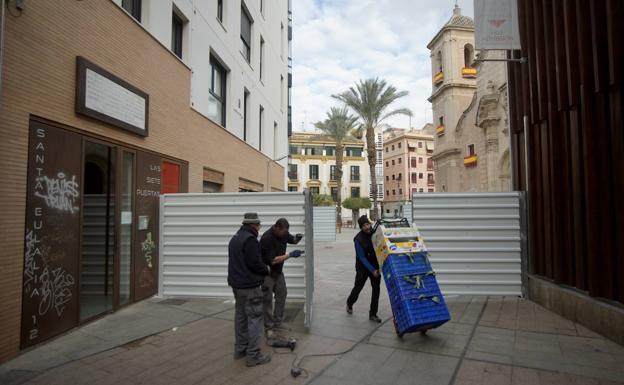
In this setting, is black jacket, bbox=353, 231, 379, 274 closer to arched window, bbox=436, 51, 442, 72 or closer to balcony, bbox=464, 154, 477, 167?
balcony, bbox=464, 154, 477, 167

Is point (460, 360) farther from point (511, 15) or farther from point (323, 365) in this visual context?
point (511, 15)

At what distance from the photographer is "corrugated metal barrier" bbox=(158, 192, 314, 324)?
7320 millimetres

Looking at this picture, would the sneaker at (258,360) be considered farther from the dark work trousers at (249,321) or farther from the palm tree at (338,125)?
the palm tree at (338,125)

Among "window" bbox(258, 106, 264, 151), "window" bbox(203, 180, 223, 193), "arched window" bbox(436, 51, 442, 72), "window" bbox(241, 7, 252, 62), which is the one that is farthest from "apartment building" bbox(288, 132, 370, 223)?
"window" bbox(203, 180, 223, 193)

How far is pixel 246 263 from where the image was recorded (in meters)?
4.65

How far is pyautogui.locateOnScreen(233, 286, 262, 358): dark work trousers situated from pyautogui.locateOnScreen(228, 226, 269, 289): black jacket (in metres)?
0.11

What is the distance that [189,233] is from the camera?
25.1 ft

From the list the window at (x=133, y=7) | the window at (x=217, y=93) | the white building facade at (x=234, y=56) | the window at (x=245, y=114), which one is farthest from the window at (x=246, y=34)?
the window at (x=133, y=7)

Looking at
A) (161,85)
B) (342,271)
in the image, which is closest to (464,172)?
(342,271)

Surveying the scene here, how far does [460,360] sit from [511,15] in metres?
7.21

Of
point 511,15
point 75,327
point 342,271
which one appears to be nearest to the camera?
point 75,327

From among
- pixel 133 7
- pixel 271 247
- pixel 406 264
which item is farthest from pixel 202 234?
pixel 133 7

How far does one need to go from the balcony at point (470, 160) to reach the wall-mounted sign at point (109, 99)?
30.9 metres

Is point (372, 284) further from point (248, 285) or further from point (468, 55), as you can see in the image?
point (468, 55)
